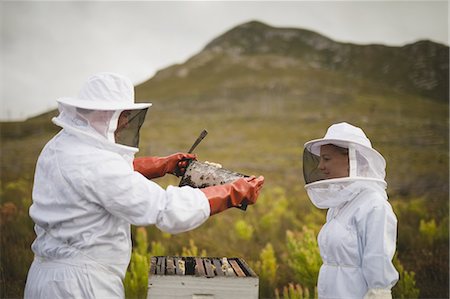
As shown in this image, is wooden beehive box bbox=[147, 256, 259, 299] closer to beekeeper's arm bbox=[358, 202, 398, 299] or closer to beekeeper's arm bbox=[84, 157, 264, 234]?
beekeeper's arm bbox=[84, 157, 264, 234]

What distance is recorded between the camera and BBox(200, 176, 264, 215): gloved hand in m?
2.54

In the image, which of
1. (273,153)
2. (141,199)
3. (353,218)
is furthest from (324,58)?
(141,199)

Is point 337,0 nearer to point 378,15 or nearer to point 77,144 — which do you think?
point 378,15

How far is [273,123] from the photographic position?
12.7 m

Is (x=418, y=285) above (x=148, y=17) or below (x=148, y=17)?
below

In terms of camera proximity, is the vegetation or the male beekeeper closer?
the male beekeeper

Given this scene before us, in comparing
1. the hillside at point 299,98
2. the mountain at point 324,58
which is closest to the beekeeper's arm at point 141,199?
the hillside at point 299,98

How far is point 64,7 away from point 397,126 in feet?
26.7

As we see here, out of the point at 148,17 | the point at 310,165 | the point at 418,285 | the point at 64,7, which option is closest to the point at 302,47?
the point at 148,17

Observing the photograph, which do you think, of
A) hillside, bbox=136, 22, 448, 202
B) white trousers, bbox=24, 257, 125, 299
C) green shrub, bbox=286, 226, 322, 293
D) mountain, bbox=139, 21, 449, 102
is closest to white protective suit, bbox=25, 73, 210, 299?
white trousers, bbox=24, 257, 125, 299

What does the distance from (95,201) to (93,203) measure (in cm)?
6

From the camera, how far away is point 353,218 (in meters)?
2.81

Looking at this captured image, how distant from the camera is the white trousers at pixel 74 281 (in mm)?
2430

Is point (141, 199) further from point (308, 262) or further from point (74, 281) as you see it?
point (308, 262)
